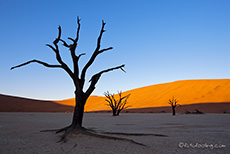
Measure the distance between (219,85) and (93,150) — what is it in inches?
2116

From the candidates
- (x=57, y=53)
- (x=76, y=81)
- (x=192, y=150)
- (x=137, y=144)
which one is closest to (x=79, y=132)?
(x=76, y=81)

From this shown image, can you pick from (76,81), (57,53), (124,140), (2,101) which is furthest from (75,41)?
(2,101)

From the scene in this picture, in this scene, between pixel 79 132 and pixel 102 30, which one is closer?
pixel 79 132

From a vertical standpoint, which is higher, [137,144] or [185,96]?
[185,96]

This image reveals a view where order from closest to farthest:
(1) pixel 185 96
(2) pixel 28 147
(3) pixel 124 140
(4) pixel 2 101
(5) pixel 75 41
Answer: (2) pixel 28 147, (3) pixel 124 140, (5) pixel 75 41, (1) pixel 185 96, (4) pixel 2 101

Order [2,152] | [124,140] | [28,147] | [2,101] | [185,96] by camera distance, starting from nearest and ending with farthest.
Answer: [2,152], [28,147], [124,140], [185,96], [2,101]

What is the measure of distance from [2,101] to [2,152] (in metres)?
53.5

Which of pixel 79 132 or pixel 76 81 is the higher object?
pixel 76 81

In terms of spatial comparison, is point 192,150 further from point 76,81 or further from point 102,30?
point 102,30

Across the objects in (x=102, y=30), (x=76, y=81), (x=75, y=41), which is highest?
(x=102, y=30)

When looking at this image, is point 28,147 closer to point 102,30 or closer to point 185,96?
point 102,30

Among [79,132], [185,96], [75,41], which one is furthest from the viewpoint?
[185,96]

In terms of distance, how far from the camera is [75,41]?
6.48 metres

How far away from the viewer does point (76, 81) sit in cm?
602
